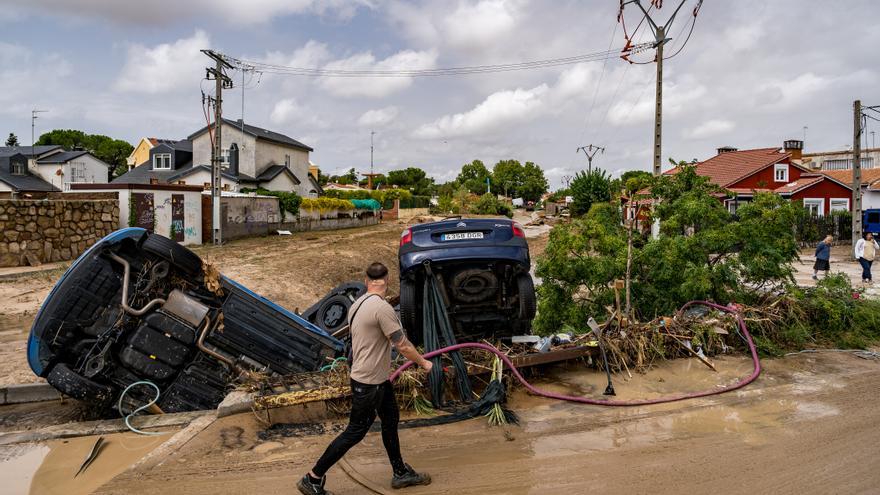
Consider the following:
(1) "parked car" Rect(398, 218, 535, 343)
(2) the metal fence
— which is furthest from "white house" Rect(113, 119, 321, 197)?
(1) "parked car" Rect(398, 218, 535, 343)

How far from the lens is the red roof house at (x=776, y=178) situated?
35469 mm

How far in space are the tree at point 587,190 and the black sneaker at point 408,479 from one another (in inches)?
1497

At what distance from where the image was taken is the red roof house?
3547cm

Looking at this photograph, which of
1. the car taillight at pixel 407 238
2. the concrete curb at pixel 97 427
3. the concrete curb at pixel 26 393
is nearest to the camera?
the concrete curb at pixel 97 427

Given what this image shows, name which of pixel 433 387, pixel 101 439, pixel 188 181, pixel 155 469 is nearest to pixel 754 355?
pixel 433 387

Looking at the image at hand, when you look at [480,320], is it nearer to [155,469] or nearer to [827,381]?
[155,469]

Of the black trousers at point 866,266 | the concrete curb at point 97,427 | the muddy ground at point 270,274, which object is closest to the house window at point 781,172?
the muddy ground at point 270,274

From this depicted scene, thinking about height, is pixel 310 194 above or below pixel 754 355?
above

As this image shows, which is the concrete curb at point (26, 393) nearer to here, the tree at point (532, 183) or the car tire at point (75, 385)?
the car tire at point (75, 385)

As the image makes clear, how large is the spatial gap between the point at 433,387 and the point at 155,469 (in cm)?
237

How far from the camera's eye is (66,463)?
4750 mm

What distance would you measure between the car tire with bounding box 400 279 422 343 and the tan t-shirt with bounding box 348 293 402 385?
2050mm

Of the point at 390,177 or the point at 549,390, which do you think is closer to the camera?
the point at 549,390

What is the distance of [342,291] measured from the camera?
8.29 m
